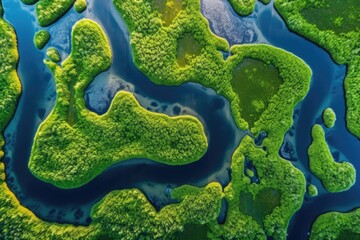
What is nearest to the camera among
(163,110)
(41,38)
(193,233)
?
(193,233)

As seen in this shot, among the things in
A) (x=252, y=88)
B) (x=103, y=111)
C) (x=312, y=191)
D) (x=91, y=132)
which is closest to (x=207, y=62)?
(x=252, y=88)

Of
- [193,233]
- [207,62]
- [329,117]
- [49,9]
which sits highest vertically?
[49,9]

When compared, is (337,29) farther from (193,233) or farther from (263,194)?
(193,233)

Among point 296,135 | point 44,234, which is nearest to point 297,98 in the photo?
point 296,135

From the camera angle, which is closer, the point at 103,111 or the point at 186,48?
the point at 103,111

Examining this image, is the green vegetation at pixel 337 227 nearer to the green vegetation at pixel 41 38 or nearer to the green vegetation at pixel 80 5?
the green vegetation at pixel 80 5

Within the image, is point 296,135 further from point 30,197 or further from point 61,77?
point 30,197
